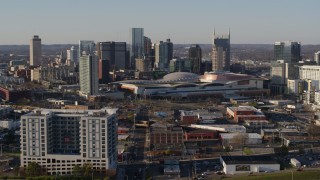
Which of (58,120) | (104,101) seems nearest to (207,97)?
(104,101)

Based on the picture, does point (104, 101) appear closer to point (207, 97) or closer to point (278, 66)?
point (207, 97)

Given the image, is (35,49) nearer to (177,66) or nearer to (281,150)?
(177,66)

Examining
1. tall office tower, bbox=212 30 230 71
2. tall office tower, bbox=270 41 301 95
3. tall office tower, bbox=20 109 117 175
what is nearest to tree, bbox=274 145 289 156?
tall office tower, bbox=20 109 117 175

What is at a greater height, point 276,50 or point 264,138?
point 276,50

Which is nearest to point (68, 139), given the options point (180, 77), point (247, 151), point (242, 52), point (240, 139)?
point (247, 151)

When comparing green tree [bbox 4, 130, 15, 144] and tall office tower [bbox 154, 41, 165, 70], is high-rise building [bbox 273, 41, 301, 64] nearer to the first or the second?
tall office tower [bbox 154, 41, 165, 70]

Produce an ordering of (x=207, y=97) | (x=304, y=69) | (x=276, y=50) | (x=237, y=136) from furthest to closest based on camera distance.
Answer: (x=276, y=50)
(x=304, y=69)
(x=207, y=97)
(x=237, y=136)
